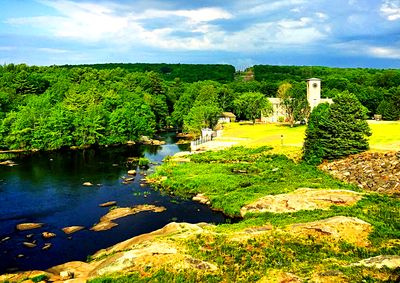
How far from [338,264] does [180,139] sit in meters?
74.2

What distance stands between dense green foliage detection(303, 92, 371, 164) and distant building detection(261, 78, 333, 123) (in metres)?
46.7

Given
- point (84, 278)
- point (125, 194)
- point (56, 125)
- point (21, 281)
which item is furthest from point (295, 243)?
point (56, 125)

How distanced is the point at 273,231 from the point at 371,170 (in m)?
21.6

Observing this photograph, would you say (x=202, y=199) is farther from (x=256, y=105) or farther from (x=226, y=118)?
(x=226, y=118)

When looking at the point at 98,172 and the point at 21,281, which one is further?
the point at 98,172

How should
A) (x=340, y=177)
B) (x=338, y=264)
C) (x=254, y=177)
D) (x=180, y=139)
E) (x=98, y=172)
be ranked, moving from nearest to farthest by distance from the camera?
1. (x=338, y=264)
2. (x=340, y=177)
3. (x=254, y=177)
4. (x=98, y=172)
5. (x=180, y=139)

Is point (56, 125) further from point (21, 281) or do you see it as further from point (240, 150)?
point (21, 281)

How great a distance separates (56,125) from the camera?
245ft

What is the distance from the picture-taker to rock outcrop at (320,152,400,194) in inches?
1570

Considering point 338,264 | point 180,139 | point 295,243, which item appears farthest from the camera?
point 180,139

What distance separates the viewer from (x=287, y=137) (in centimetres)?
7431

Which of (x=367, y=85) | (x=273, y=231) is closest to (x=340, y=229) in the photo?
(x=273, y=231)

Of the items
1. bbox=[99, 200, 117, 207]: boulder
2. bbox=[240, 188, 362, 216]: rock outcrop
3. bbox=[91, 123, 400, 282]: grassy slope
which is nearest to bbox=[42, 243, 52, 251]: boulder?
bbox=[99, 200, 117, 207]: boulder

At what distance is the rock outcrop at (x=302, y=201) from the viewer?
33.6 meters
